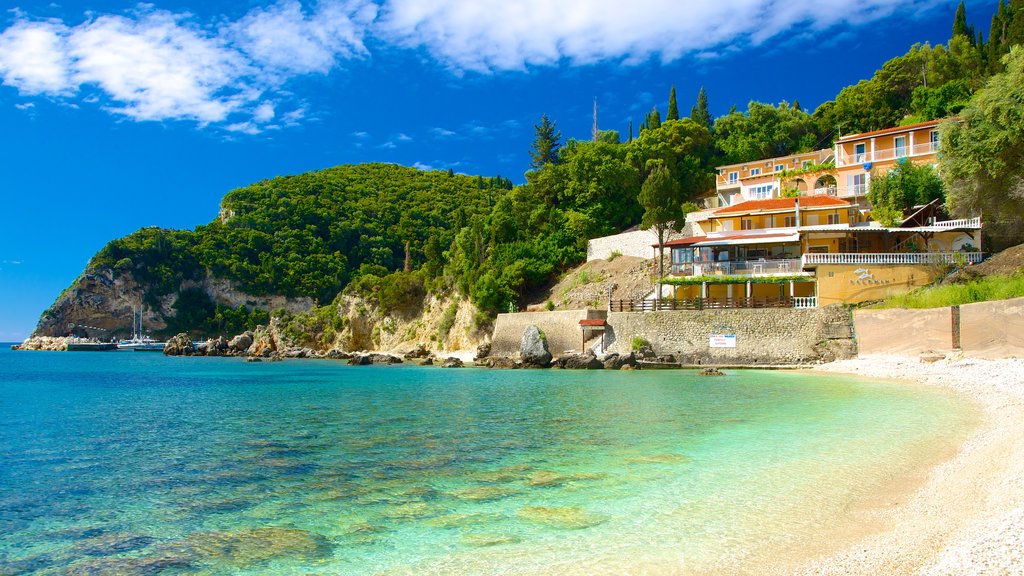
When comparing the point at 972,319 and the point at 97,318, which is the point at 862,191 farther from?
the point at 97,318

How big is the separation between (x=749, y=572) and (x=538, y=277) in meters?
47.3

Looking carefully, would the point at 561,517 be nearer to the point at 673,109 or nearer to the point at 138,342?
the point at 673,109

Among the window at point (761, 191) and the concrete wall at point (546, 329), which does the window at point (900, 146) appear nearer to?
the window at point (761, 191)

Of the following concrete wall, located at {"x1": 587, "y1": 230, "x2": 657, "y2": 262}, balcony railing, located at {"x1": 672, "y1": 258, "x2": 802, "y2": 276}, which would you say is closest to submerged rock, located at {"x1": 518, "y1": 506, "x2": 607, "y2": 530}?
balcony railing, located at {"x1": 672, "y1": 258, "x2": 802, "y2": 276}

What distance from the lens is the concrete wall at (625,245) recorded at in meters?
49.7

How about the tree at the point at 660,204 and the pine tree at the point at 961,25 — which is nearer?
the tree at the point at 660,204

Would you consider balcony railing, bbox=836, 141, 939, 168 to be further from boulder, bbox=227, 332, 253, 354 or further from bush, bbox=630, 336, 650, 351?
boulder, bbox=227, 332, 253, 354

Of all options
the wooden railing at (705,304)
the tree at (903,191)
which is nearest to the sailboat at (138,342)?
the wooden railing at (705,304)

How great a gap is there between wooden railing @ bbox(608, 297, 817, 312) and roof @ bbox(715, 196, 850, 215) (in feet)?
27.8

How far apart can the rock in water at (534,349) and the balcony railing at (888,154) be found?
2805 cm

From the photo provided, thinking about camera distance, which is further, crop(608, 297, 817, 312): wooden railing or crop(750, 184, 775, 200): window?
crop(750, 184, 775, 200): window

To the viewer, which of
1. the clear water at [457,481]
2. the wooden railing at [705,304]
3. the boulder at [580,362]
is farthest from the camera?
the boulder at [580,362]

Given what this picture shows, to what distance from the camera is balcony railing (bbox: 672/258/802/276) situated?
36500 mm

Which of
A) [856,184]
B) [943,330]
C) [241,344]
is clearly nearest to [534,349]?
[943,330]
